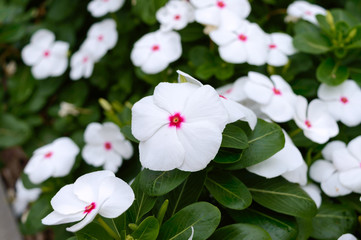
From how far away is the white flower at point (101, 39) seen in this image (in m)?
2.02

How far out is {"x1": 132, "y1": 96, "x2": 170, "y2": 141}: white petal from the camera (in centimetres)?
99

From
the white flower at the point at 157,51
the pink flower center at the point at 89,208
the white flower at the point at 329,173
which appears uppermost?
the pink flower center at the point at 89,208

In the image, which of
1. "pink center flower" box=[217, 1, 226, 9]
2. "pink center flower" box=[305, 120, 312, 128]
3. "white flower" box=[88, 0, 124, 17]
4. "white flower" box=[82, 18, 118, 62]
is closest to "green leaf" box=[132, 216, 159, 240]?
"pink center flower" box=[305, 120, 312, 128]

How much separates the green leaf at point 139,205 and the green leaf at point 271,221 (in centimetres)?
28

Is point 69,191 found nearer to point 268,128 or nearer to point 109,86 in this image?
point 268,128

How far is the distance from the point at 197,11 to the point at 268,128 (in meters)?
0.70

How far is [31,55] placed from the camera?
7.22ft

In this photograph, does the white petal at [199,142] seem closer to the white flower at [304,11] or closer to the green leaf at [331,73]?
the green leaf at [331,73]

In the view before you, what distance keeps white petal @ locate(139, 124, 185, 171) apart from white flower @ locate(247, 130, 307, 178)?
0.32 m

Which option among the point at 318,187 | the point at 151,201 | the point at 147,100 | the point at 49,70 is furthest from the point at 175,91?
the point at 49,70

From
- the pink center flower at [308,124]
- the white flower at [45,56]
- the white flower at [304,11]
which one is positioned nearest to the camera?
the pink center flower at [308,124]

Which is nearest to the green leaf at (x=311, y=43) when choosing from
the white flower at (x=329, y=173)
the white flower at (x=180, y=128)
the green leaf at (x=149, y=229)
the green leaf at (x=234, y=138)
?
the white flower at (x=329, y=173)

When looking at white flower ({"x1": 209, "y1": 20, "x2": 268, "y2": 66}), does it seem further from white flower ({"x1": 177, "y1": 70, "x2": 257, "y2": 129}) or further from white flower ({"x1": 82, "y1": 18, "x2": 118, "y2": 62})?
white flower ({"x1": 82, "y1": 18, "x2": 118, "y2": 62})

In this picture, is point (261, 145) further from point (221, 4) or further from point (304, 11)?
point (304, 11)
